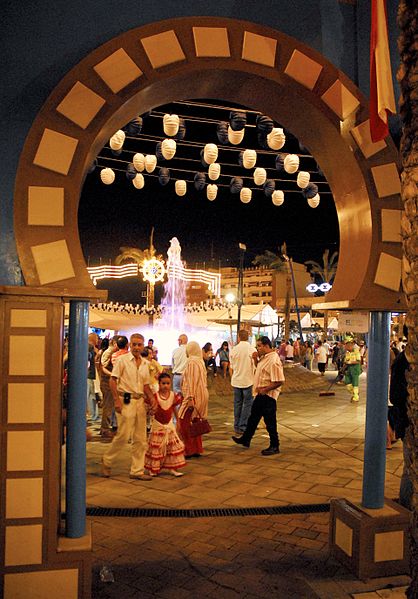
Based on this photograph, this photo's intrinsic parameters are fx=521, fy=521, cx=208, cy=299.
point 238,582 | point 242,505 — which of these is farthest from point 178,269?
point 238,582

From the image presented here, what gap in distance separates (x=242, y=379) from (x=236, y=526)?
3929mm

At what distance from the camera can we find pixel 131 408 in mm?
6625

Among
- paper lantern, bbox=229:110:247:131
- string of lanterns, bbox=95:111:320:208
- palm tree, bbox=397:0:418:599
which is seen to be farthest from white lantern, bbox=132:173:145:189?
palm tree, bbox=397:0:418:599

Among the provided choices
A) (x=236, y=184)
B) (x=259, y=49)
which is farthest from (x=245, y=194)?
(x=259, y=49)

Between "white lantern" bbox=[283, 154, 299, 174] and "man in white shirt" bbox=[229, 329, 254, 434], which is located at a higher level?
"white lantern" bbox=[283, 154, 299, 174]

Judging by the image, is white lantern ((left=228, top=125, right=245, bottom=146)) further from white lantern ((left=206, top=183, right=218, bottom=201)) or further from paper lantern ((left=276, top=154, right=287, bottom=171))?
white lantern ((left=206, top=183, right=218, bottom=201))

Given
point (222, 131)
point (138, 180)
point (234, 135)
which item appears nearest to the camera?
point (234, 135)

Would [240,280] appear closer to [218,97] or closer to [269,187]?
[269,187]

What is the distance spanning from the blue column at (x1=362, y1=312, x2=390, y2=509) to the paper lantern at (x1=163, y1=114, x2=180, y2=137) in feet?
20.5

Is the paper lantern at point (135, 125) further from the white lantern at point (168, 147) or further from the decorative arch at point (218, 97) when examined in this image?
the decorative arch at point (218, 97)

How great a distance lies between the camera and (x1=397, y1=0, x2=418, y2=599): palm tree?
96.9 inches

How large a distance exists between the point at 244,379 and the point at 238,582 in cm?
500

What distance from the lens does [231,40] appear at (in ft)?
12.5

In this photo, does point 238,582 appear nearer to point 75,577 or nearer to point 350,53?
point 75,577
